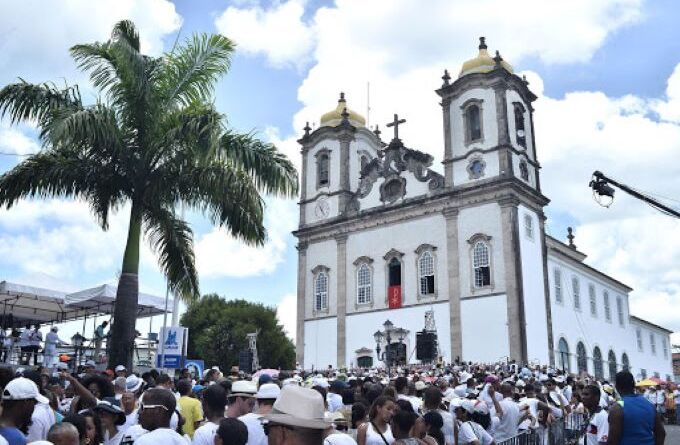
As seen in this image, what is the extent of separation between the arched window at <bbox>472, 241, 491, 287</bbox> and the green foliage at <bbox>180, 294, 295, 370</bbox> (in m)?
20.4

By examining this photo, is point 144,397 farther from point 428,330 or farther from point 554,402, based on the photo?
point 428,330

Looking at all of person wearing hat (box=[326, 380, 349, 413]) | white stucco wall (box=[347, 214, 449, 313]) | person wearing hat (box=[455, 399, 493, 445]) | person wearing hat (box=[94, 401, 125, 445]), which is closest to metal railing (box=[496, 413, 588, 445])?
person wearing hat (box=[455, 399, 493, 445])

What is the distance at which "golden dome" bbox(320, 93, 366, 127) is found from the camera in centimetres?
4271

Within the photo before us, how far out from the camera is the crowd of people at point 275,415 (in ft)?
14.0

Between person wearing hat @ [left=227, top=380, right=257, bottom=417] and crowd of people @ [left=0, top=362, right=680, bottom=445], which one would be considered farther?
person wearing hat @ [left=227, top=380, right=257, bottom=417]

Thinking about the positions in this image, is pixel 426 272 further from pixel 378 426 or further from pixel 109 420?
pixel 109 420

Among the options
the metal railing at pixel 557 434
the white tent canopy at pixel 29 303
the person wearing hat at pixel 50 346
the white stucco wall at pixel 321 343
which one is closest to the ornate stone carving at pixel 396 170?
the white stucco wall at pixel 321 343

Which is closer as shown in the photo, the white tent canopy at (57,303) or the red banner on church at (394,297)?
the white tent canopy at (57,303)

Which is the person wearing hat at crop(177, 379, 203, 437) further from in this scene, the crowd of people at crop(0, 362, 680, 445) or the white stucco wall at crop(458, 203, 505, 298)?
the white stucco wall at crop(458, 203, 505, 298)

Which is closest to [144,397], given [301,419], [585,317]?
[301,419]

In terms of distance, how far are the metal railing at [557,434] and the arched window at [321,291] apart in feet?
86.4

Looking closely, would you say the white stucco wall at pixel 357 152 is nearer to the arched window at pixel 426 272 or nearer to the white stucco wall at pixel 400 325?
the arched window at pixel 426 272

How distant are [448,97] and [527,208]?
299 inches

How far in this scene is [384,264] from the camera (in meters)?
37.3
